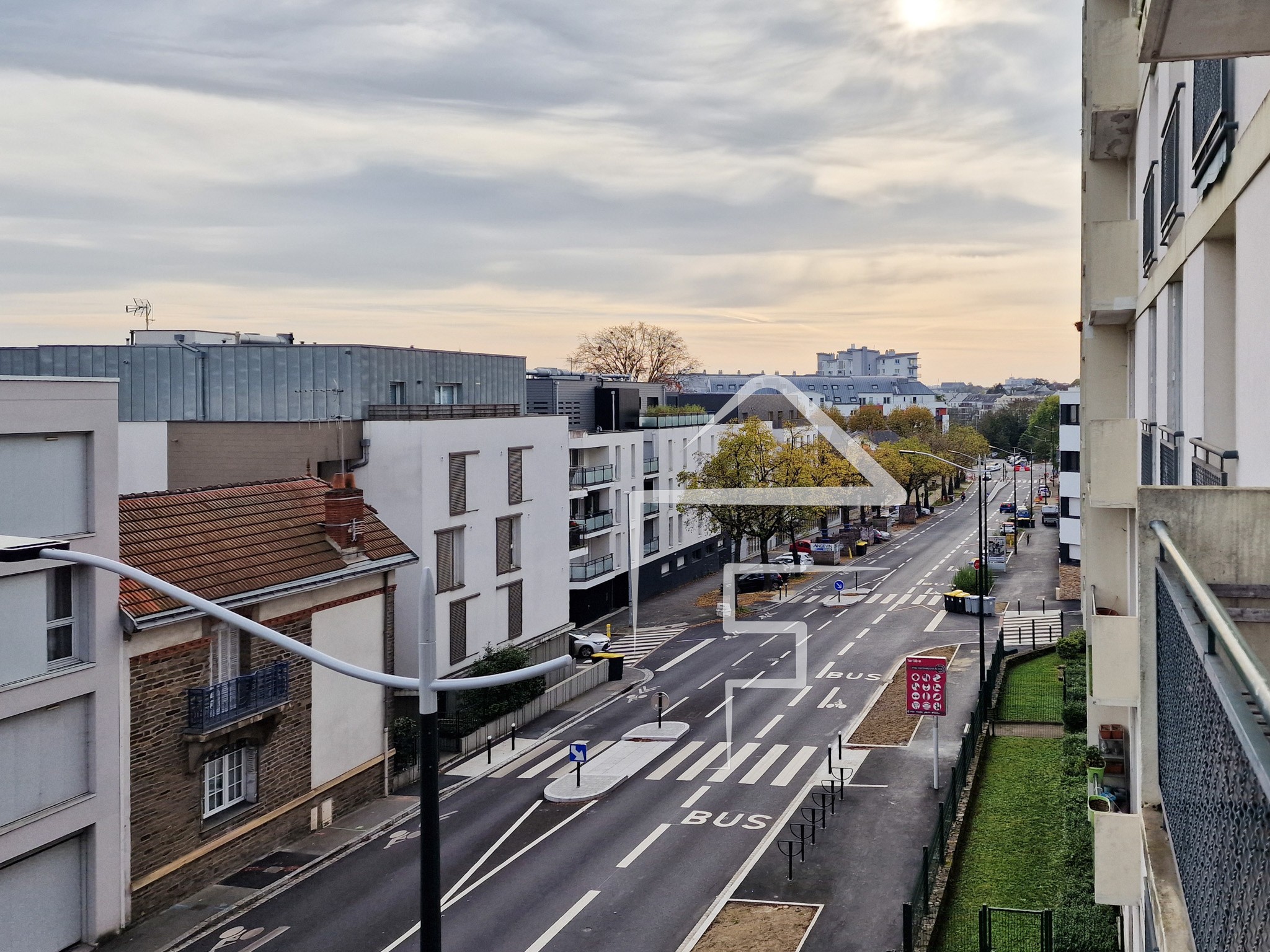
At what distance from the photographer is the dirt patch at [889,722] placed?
3406cm

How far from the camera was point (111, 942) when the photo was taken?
2075cm

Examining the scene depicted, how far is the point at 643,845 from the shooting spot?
25766mm

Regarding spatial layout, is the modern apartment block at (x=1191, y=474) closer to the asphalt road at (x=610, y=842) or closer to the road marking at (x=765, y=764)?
the asphalt road at (x=610, y=842)

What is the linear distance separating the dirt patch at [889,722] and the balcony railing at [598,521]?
18.1 metres

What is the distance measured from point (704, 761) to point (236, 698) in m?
13.8

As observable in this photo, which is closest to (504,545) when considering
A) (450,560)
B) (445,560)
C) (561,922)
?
(450,560)

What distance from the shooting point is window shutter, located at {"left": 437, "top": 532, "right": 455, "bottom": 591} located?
1399 inches

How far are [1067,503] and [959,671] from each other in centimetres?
2653

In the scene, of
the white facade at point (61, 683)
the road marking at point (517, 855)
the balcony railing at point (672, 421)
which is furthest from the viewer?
the balcony railing at point (672, 421)

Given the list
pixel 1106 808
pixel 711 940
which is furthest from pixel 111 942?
pixel 1106 808

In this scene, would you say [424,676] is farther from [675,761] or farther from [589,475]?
[589,475]

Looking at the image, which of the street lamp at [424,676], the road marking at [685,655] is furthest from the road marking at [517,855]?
the road marking at [685,655]

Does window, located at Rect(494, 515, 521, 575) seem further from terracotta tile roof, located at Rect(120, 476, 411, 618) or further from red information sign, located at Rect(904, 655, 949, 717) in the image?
red information sign, located at Rect(904, 655, 949, 717)

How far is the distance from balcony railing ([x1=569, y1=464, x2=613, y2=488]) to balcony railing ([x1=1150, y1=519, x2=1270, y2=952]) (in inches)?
1822
